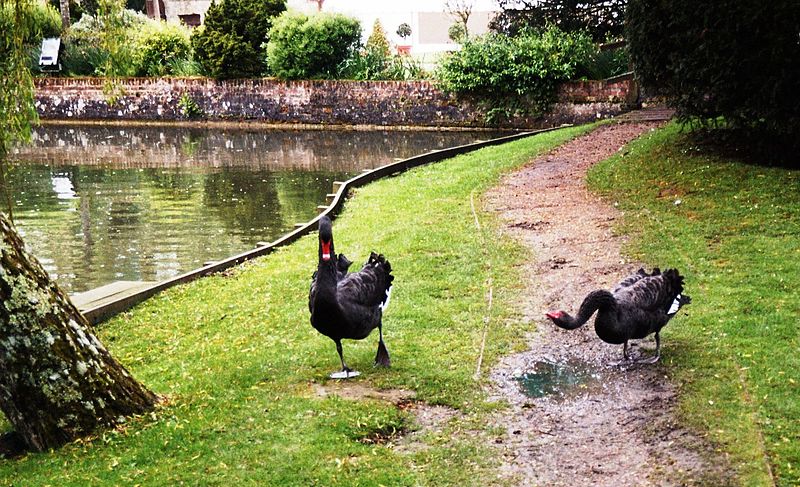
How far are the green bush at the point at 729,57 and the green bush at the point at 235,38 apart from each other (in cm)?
2294

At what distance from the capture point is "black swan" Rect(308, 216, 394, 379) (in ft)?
23.7

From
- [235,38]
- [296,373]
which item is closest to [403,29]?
[235,38]

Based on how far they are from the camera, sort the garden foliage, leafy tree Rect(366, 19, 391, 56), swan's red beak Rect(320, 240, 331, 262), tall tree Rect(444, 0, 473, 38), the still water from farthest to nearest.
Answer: tall tree Rect(444, 0, 473, 38)
the garden foliage
leafy tree Rect(366, 19, 391, 56)
the still water
swan's red beak Rect(320, 240, 331, 262)

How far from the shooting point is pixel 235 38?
3547 cm

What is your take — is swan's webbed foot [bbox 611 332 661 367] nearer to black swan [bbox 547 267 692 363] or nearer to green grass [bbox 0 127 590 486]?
black swan [bbox 547 267 692 363]

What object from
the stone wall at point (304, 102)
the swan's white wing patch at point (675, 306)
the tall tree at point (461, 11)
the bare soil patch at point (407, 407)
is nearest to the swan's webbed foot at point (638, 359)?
the swan's white wing patch at point (675, 306)

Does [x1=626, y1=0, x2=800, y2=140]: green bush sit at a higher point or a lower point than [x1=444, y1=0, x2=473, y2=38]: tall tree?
lower

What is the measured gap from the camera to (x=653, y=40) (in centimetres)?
1496

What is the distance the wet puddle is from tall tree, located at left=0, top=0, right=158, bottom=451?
3.17 meters

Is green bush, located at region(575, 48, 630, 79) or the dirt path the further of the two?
green bush, located at region(575, 48, 630, 79)

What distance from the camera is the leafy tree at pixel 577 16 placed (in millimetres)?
32562

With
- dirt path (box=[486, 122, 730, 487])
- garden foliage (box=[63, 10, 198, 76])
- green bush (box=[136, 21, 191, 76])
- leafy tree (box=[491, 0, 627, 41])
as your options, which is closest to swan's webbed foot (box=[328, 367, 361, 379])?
dirt path (box=[486, 122, 730, 487])

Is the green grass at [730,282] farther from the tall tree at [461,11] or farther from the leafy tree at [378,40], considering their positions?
the tall tree at [461,11]

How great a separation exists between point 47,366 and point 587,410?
4.10 m
